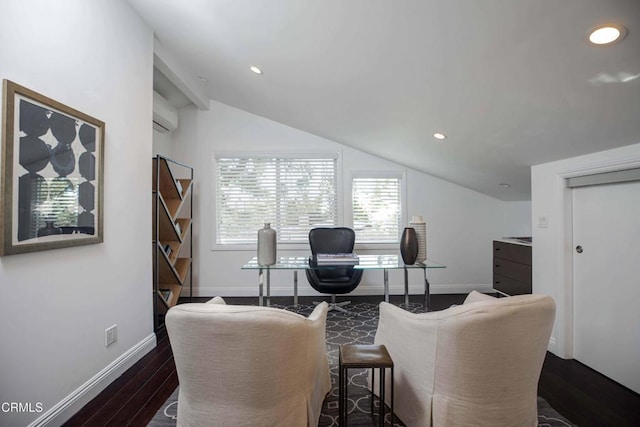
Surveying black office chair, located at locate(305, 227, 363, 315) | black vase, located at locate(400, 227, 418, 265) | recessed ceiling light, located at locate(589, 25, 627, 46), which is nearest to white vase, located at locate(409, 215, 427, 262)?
black vase, located at locate(400, 227, 418, 265)

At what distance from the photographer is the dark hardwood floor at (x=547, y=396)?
1769 mm

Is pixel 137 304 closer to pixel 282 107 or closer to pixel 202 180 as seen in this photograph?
pixel 202 180

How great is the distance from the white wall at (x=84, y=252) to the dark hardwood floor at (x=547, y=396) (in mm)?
114

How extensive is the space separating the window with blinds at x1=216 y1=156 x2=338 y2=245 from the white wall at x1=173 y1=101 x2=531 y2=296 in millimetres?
147

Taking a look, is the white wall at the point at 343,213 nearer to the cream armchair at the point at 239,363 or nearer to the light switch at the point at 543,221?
the light switch at the point at 543,221

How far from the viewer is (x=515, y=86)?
71.2 inches

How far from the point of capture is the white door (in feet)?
6.64

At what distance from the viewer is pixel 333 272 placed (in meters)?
3.63

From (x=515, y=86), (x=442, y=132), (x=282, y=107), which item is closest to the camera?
(x=515, y=86)

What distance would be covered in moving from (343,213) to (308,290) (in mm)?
1261

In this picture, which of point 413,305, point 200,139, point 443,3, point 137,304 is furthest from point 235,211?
point 443,3

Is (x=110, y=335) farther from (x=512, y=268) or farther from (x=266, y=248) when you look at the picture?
(x=512, y=268)

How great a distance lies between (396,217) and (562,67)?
9.82 feet

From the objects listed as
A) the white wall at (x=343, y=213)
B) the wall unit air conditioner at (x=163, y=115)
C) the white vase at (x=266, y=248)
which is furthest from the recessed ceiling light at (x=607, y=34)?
the wall unit air conditioner at (x=163, y=115)
